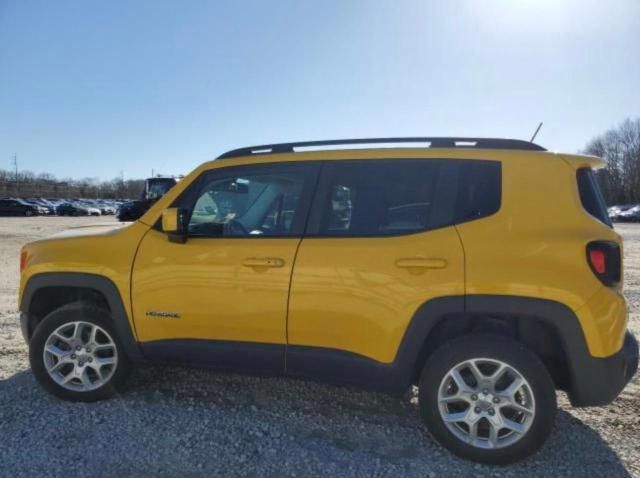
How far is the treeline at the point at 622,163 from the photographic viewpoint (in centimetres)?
6634

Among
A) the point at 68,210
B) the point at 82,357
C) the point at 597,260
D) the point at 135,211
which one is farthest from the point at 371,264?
the point at 68,210

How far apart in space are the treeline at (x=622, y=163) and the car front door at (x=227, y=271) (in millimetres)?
71417

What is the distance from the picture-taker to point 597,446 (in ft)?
9.69

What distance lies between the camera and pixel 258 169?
10.8 ft

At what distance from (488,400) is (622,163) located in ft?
265

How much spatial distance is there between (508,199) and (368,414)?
1784 mm

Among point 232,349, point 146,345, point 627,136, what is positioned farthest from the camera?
point 627,136

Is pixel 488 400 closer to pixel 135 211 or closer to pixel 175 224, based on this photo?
pixel 175 224

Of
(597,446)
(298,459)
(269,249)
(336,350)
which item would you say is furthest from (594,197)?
(298,459)

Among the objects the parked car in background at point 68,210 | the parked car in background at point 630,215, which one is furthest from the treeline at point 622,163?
the parked car in background at point 68,210

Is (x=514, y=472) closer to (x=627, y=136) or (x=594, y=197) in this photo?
(x=594, y=197)

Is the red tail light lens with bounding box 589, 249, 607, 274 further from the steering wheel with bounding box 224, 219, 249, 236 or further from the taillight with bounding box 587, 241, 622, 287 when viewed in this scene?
the steering wheel with bounding box 224, 219, 249, 236

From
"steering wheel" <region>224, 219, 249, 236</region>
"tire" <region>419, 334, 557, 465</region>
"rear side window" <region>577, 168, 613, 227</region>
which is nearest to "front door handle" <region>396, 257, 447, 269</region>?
"tire" <region>419, 334, 557, 465</region>

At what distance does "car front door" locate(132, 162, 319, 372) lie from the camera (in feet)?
9.96
